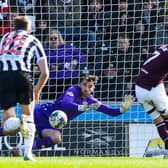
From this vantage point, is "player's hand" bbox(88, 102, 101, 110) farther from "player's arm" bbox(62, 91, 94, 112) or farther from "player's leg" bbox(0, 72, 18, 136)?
"player's leg" bbox(0, 72, 18, 136)

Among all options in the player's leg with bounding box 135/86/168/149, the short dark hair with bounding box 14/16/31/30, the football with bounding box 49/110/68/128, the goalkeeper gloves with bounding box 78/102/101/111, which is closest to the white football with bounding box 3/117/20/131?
the short dark hair with bounding box 14/16/31/30

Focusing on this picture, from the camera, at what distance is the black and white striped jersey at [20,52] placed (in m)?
9.99

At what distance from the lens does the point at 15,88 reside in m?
10.0

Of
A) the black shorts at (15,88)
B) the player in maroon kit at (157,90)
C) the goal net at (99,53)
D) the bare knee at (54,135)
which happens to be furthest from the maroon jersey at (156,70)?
the goal net at (99,53)

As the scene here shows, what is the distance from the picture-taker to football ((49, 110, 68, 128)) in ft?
40.7

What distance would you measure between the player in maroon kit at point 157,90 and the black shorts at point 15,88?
6.28ft

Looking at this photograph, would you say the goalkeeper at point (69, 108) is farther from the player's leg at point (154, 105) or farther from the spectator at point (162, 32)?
the spectator at point (162, 32)

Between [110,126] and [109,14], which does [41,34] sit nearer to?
[109,14]

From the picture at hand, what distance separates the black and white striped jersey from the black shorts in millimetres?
75

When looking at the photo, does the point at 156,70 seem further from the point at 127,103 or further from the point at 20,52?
the point at 20,52

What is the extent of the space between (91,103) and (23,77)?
3148 millimetres

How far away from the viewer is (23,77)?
393 inches

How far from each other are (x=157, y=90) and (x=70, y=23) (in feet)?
13.9

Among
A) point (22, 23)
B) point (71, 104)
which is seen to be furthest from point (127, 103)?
point (22, 23)
